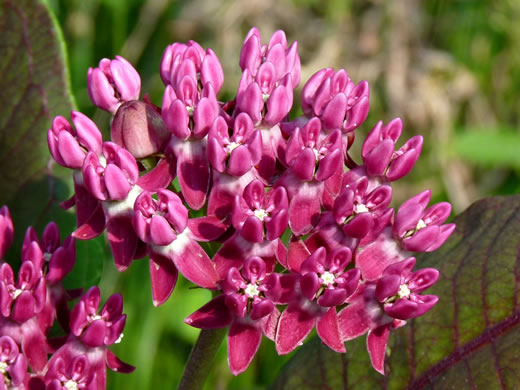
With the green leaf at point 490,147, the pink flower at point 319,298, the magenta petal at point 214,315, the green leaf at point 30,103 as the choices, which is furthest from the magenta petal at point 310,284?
the green leaf at point 490,147

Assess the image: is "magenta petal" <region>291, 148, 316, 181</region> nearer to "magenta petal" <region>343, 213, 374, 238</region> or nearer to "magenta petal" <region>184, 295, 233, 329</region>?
"magenta petal" <region>343, 213, 374, 238</region>

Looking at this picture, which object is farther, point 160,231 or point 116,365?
point 116,365

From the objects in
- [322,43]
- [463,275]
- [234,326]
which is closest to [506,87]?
[322,43]

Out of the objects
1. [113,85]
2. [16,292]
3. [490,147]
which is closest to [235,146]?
[113,85]

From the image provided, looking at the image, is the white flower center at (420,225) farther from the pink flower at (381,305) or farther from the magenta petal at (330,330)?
the magenta petal at (330,330)

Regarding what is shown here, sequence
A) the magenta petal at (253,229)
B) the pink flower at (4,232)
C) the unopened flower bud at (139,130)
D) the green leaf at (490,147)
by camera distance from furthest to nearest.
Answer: the green leaf at (490,147) < the pink flower at (4,232) < the unopened flower bud at (139,130) < the magenta petal at (253,229)

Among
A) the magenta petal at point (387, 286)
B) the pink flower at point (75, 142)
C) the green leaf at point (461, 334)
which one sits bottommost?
the green leaf at point (461, 334)

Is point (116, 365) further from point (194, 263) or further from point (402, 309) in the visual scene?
point (402, 309)

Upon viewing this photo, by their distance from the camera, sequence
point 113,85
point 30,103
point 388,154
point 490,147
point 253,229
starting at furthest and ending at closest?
point 490,147
point 30,103
point 113,85
point 388,154
point 253,229
